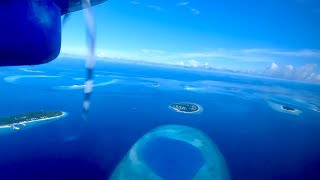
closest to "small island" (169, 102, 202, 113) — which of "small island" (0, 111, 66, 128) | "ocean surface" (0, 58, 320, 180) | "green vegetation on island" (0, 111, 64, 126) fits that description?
"ocean surface" (0, 58, 320, 180)

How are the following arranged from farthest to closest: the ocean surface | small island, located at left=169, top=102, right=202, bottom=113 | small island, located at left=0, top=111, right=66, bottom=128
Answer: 1. small island, located at left=169, top=102, right=202, bottom=113
2. small island, located at left=0, top=111, right=66, bottom=128
3. the ocean surface

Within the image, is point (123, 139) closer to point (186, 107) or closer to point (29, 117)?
point (29, 117)

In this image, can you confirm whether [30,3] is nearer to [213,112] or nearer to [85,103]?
[85,103]

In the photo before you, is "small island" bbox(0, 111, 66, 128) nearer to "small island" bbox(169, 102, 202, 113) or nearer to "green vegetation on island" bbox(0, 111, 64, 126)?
"green vegetation on island" bbox(0, 111, 64, 126)

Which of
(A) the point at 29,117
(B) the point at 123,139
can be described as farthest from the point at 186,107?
(A) the point at 29,117

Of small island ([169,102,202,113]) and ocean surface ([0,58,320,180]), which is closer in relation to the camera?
ocean surface ([0,58,320,180])

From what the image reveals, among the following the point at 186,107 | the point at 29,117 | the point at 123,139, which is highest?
the point at 186,107

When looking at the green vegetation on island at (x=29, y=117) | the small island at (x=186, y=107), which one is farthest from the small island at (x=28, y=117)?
the small island at (x=186, y=107)

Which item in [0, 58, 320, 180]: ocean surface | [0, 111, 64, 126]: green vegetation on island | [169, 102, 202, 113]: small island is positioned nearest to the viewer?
[0, 58, 320, 180]: ocean surface

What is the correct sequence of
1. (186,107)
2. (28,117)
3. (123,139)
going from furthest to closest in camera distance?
1. (186,107)
2. (28,117)
3. (123,139)
